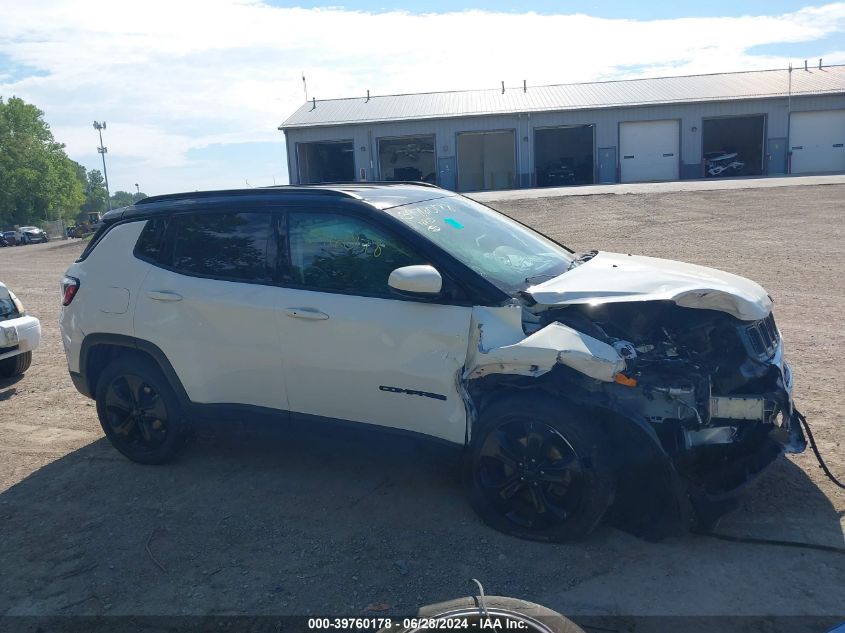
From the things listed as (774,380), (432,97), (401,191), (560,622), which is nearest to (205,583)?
(560,622)

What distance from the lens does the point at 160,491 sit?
4.90 m

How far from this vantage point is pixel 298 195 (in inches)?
188

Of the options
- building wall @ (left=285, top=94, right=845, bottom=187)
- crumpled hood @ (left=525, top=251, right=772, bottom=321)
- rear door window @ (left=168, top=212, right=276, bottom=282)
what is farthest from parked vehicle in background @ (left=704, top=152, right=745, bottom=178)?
rear door window @ (left=168, top=212, right=276, bottom=282)

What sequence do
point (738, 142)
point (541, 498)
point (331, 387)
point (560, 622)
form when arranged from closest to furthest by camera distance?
point (560, 622) → point (541, 498) → point (331, 387) → point (738, 142)

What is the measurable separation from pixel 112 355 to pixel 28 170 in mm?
78259

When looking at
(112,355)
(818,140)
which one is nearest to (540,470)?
(112,355)

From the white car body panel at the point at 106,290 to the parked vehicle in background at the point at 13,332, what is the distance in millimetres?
2007

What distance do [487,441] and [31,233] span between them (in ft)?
Answer: 202

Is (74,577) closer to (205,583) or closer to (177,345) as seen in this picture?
(205,583)

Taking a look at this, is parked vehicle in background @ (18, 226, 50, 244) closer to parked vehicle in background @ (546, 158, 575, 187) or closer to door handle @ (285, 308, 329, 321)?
parked vehicle in background @ (546, 158, 575, 187)

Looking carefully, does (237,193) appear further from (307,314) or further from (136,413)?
(136,413)

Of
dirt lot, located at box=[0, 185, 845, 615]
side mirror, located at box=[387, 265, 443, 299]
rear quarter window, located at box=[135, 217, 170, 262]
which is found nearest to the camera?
dirt lot, located at box=[0, 185, 845, 615]

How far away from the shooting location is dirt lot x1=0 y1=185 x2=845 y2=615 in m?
3.55

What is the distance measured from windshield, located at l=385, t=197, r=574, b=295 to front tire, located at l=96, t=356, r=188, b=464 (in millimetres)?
2106
